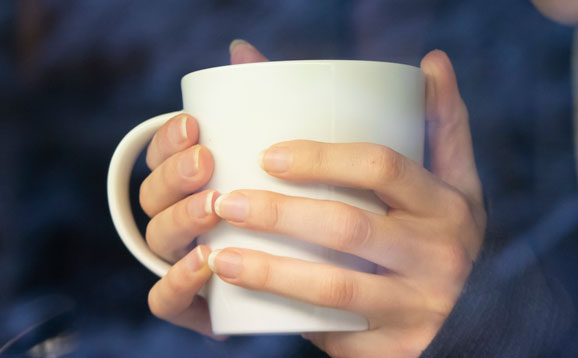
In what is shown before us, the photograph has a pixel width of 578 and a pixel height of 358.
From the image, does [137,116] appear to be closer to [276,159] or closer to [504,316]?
[276,159]

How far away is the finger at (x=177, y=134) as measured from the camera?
40cm

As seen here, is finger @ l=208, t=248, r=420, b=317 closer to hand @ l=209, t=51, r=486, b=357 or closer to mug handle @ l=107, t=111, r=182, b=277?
hand @ l=209, t=51, r=486, b=357

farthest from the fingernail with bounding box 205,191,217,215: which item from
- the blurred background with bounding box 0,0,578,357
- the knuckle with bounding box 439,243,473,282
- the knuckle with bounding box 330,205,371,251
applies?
the blurred background with bounding box 0,0,578,357

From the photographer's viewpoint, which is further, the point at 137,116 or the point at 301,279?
the point at 137,116

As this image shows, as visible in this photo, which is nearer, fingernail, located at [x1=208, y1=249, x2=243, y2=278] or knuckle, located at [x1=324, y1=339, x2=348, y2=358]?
fingernail, located at [x1=208, y1=249, x2=243, y2=278]

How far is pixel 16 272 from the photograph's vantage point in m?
0.65

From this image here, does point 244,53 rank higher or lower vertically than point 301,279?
higher

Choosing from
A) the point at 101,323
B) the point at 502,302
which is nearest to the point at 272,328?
the point at 502,302

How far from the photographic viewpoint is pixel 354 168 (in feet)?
1.14

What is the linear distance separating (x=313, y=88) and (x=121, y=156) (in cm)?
21

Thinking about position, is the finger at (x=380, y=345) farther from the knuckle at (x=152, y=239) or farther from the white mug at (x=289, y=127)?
the knuckle at (x=152, y=239)

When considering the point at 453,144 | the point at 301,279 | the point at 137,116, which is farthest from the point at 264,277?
the point at 137,116

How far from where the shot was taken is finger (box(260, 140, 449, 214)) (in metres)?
0.34

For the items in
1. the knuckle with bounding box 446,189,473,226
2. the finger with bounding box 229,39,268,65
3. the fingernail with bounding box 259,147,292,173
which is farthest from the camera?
the finger with bounding box 229,39,268,65
